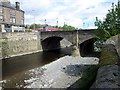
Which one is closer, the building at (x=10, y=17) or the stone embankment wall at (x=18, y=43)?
the stone embankment wall at (x=18, y=43)

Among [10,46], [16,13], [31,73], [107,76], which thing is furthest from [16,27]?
[107,76]

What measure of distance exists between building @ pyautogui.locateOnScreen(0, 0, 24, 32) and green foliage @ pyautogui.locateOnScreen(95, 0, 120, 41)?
55.6 meters

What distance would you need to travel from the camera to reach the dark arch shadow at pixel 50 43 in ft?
271

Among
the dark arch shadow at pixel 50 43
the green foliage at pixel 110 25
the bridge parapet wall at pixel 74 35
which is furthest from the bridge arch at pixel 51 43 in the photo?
the green foliage at pixel 110 25

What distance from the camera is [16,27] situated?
97438 millimetres

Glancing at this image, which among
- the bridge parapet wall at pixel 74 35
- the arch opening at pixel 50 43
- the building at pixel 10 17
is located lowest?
the arch opening at pixel 50 43

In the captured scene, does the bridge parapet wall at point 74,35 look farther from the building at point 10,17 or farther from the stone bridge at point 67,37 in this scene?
the building at point 10,17

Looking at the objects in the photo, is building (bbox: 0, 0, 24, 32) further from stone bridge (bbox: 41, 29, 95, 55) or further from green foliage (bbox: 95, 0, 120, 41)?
green foliage (bbox: 95, 0, 120, 41)

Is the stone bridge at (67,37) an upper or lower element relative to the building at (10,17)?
lower

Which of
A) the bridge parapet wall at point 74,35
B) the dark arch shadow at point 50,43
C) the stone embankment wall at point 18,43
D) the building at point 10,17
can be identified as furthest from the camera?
the building at point 10,17

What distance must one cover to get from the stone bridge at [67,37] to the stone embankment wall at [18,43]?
3.35 meters

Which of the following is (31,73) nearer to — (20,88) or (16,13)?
(20,88)

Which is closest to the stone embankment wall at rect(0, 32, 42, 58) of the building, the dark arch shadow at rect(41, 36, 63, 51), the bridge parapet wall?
the dark arch shadow at rect(41, 36, 63, 51)

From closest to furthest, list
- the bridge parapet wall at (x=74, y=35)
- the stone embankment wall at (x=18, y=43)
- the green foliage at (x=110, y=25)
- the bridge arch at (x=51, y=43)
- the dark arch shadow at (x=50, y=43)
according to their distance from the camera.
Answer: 1. the green foliage at (x=110, y=25)
2. the stone embankment wall at (x=18, y=43)
3. the bridge parapet wall at (x=74, y=35)
4. the bridge arch at (x=51, y=43)
5. the dark arch shadow at (x=50, y=43)
